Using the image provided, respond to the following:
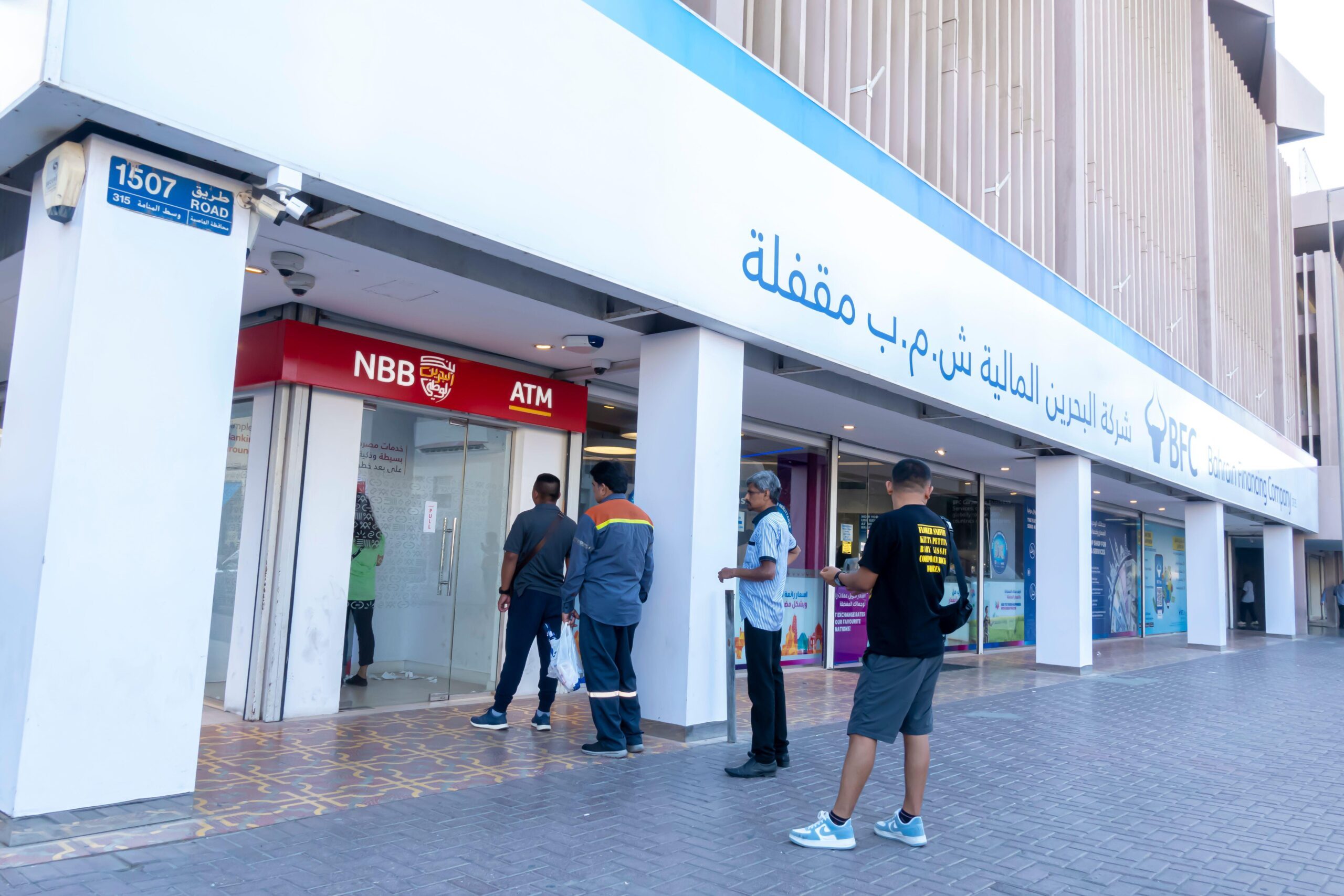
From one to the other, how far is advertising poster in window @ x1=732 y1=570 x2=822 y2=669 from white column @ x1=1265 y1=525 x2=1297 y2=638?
17580 millimetres

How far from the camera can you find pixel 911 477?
465 cm

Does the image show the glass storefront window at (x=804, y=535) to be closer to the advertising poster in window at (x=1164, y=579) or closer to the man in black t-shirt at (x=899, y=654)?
the man in black t-shirt at (x=899, y=654)

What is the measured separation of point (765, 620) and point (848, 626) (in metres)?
6.98

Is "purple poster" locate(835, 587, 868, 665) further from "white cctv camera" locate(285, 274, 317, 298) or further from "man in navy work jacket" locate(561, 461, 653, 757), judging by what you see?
"white cctv camera" locate(285, 274, 317, 298)

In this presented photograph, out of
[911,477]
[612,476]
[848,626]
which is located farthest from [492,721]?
[848,626]

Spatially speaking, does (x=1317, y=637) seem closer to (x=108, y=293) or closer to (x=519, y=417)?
(x=519, y=417)

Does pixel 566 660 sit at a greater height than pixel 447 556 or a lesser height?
lesser

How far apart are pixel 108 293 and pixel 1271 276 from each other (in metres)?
29.3

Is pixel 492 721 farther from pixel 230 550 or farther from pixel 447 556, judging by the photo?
pixel 230 550

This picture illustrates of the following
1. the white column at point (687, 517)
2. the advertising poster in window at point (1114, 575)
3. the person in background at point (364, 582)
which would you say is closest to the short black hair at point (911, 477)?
the white column at point (687, 517)

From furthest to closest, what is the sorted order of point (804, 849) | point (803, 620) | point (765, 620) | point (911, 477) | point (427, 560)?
1. point (803, 620)
2. point (427, 560)
3. point (765, 620)
4. point (911, 477)
5. point (804, 849)

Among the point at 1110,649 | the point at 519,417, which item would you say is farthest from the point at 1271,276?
the point at 519,417

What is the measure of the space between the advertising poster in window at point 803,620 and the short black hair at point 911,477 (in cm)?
671

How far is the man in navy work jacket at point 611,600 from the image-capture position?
597cm
